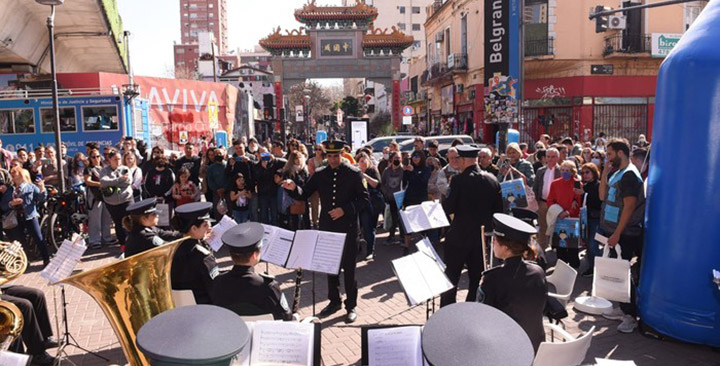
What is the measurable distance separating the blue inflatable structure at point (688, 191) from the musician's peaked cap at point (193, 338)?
4.97 metres

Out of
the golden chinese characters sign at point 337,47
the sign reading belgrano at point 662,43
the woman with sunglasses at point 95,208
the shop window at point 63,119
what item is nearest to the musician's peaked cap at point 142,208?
the woman with sunglasses at point 95,208

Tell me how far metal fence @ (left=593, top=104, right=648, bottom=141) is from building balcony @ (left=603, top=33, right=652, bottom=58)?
2.60m

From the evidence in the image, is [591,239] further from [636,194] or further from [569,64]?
[569,64]

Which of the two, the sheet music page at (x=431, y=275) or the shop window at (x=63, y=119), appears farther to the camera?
the shop window at (x=63, y=119)

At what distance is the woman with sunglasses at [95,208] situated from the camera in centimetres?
1027

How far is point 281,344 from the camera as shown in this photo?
2.78m

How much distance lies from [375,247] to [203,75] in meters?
73.1

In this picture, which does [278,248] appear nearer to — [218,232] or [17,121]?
[218,232]

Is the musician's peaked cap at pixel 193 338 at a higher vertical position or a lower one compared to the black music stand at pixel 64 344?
higher

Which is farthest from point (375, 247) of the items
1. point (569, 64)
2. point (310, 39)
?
point (310, 39)

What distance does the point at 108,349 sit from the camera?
593 centimetres

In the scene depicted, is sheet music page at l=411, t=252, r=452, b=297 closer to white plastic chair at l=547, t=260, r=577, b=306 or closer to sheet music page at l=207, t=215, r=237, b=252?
white plastic chair at l=547, t=260, r=577, b=306

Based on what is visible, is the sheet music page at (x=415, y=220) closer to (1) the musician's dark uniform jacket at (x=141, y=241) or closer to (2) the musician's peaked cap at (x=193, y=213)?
(2) the musician's peaked cap at (x=193, y=213)

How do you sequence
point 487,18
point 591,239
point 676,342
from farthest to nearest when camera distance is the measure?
point 487,18 < point 591,239 < point 676,342
